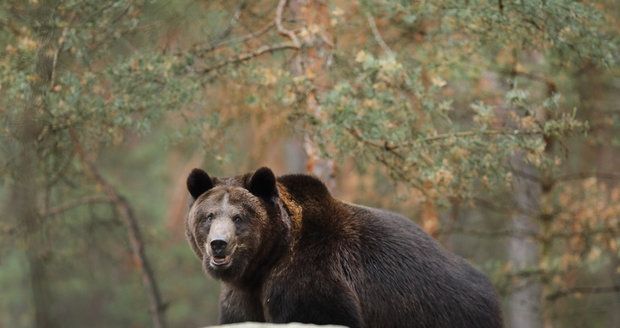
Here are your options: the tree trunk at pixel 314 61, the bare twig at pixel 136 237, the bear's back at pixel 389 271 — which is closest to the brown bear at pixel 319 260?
the bear's back at pixel 389 271

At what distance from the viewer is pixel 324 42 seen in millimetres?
11102

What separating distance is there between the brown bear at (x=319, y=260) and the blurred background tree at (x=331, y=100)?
148cm

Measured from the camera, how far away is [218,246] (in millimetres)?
7527

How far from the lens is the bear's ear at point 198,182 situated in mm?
7891

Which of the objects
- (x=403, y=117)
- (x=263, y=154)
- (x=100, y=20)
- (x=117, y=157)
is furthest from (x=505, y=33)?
(x=117, y=157)

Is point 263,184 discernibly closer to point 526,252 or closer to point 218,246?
point 218,246

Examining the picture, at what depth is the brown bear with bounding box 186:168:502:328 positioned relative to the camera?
25.0 ft

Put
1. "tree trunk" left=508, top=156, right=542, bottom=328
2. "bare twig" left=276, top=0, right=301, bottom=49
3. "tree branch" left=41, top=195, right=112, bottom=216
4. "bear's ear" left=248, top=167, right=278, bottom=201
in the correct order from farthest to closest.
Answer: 1. "tree trunk" left=508, top=156, right=542, bottom=328
2. "tree branch" left=41, top=195, right=112, bottom=216
3. "bare twig" left=276, top=0, right=301, bottom=49
4. "bear's ear" left=248, top=167, right=278, bottom=201

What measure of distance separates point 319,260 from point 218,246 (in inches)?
32.1

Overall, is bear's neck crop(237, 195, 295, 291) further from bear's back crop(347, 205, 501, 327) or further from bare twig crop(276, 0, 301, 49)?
bare twig crop(276, 0, 301, 49)

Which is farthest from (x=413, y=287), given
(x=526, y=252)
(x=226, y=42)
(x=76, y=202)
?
(x=526, y=252)

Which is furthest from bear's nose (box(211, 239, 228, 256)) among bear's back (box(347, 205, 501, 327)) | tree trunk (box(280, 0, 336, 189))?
tree trunk (box(280, 0, 336, 189))

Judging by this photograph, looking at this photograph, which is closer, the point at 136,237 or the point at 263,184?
the point at 263,184

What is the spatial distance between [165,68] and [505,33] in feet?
11.8
